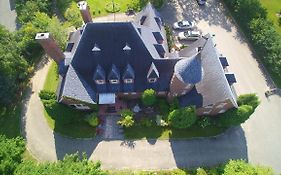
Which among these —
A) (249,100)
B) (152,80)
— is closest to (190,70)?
(152,80)

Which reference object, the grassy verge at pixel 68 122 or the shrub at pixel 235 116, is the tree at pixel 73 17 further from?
the shrub at pixel 235 116

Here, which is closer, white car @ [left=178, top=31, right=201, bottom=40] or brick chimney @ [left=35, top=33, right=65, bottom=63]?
brick chimney @ [left=35, top=33, right=65, bottom=63]

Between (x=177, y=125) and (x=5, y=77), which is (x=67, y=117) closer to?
(x=5, y=77)

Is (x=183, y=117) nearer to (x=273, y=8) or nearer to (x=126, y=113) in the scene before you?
(x=126, y=113)

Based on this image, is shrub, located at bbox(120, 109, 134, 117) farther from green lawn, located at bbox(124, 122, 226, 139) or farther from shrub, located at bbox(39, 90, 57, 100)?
shrub, located at bbox(39, 90, 57, 100)

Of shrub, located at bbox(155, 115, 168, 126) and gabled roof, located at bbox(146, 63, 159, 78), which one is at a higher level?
gabled roof, located at bbox(146, 63, 159, 78)

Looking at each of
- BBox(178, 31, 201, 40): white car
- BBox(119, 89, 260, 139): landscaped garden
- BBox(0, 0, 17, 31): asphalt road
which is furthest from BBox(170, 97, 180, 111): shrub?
BBox(0, 0, 17, 31): asphalt road

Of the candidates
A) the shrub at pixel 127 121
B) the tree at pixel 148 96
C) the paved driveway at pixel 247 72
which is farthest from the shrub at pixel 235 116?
the shrub at pixel 127 121
